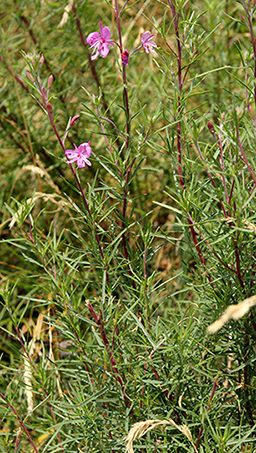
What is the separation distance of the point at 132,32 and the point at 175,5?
2177mm

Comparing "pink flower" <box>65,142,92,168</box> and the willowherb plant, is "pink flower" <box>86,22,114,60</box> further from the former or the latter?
"pink flower" <box>65,142,92,168</box>

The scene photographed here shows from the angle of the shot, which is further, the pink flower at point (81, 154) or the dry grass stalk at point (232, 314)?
the pink flower at point (81, 154)

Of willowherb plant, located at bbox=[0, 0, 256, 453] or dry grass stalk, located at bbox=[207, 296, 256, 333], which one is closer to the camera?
dry grass stalk, located at bbox=[207, 296, 256, 333]

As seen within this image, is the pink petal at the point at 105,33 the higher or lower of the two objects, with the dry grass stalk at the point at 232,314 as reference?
higher

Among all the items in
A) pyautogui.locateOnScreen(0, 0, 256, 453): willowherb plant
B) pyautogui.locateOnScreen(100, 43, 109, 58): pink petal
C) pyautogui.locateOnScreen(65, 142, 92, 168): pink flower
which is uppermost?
pyautogui.locateOnScreen(100, 43, 109, 58): pink petal

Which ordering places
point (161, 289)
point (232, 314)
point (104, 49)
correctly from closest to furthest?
point (232, 314), point (104, 49), point (161, 289)

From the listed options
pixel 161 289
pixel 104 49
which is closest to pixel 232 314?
pixel 161 289

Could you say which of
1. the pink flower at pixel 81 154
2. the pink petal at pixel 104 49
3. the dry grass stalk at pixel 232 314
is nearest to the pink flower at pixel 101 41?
the pink petal at pixel 104 49

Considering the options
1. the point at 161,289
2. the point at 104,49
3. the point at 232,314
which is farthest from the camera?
A: the point at 161,289

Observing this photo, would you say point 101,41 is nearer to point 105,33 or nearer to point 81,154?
point 105,33

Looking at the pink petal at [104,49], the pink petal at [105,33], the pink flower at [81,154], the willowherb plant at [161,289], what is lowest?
the willowherb plant at [161,289]

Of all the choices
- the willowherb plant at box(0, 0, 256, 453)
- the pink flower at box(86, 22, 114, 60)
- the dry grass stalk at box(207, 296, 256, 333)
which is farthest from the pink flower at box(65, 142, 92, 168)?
the dry grass stalk at box(207, 296, 256, 333)

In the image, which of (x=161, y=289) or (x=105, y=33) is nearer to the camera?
(x=105, y=33)

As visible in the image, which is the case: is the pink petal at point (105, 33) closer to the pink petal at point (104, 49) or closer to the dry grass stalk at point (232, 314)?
the pink petal at point (104, 49)
